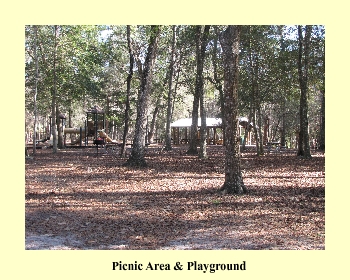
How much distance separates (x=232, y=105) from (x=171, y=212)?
3.00 metres

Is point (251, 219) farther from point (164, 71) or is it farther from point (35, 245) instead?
point (164, 71)

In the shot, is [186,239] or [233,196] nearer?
[186,239]

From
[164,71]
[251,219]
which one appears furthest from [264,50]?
[251,219]

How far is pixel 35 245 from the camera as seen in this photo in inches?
240

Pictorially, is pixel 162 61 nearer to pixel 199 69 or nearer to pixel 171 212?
pixel 199 69

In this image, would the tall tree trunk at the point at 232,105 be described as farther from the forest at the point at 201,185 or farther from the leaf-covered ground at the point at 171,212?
the leaf-covered ground at the point at 171,212

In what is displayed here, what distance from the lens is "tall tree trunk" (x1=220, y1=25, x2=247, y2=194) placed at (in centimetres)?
987

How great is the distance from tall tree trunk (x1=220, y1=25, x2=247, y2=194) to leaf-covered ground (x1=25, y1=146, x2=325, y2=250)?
504mm

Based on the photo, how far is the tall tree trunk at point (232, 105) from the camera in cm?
987

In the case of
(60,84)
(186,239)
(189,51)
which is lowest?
(186,239)

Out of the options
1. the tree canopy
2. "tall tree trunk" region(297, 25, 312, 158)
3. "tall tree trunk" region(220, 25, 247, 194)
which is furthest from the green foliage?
"tall tree trunk" region(220, 25, 247, 194)
